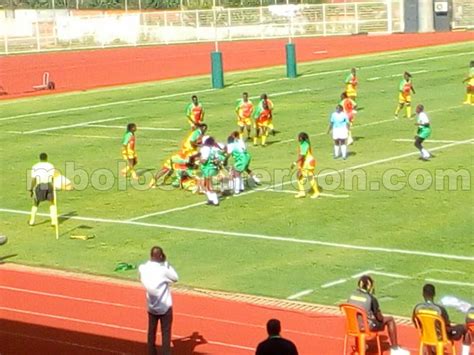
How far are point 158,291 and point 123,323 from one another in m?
3.31

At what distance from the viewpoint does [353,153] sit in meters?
33.2

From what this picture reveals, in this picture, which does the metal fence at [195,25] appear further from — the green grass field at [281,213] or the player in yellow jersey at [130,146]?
the player in yellow jersey at [130,146]

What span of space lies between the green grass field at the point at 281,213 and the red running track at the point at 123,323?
99 centimetres

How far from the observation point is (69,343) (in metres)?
17.0

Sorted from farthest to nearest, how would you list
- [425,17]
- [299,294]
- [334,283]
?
[425,17] → [334,283] → [299,294]

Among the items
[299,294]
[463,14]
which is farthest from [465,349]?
[463,14]

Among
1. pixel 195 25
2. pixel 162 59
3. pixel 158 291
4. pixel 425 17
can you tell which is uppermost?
pixel 195 25

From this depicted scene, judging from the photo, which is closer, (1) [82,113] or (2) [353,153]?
(2) [353,153]

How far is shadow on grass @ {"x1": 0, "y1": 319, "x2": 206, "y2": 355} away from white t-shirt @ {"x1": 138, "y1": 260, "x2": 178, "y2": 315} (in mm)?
1530

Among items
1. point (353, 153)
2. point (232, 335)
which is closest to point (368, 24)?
point (353, 153)

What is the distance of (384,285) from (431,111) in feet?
73.1

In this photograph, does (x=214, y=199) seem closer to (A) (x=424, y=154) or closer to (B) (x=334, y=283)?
(A) (x=424, y=154)

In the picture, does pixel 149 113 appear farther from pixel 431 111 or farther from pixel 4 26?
pixel 4 26

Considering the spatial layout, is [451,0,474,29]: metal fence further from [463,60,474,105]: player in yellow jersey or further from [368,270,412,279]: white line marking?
[368,270,412,279]: white line marking
